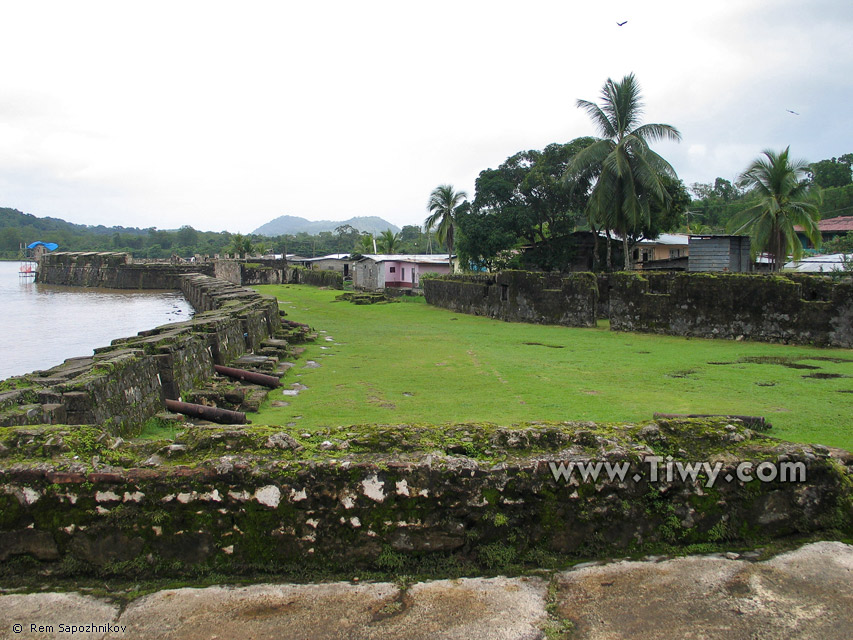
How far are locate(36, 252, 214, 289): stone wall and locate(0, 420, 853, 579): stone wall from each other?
54.8 metres

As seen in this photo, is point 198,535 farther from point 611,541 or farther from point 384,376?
point 384,376

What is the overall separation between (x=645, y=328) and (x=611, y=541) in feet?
47.9

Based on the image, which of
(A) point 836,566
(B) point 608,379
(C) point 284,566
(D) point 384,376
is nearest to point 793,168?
(B) point 608,379

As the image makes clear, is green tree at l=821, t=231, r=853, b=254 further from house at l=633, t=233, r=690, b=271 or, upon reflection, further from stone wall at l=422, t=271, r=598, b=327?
A: stone wall at l=422, t=271, r=598, b=327

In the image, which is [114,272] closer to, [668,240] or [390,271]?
[390,271]

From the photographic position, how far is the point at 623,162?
26984 millimetres

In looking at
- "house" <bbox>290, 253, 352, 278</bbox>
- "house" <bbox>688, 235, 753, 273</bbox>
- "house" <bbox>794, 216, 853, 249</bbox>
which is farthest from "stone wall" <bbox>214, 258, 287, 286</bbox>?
"house" <bbox>794, 216, 853, 249</bbox>

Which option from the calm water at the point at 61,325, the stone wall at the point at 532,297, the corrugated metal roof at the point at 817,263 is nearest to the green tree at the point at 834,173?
the corrugated metal roof at the point at 817,263

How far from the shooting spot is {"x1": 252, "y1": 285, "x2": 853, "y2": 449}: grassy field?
7184mm

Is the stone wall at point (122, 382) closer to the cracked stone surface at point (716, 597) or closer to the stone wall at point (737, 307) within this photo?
the cracked stone surface at point (716, 597)

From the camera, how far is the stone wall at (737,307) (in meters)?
13.4

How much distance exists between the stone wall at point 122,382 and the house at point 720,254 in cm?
2410

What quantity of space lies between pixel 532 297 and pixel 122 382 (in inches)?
651

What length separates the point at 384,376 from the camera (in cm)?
1058
